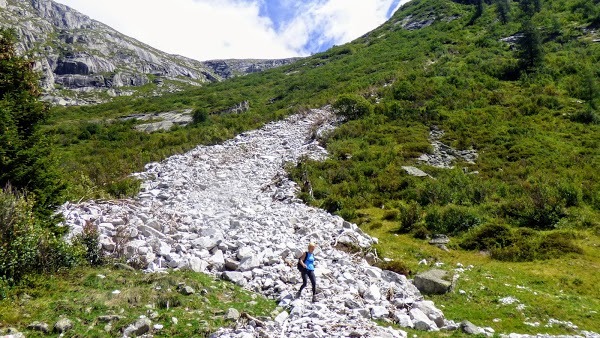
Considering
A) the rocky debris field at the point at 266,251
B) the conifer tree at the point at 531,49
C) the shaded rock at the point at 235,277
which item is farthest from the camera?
the conifer tree at the point at 531,49

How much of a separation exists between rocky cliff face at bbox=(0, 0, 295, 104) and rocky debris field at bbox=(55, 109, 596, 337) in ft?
423

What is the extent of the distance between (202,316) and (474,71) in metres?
46.8

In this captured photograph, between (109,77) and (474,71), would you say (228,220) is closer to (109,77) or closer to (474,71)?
(474,71)

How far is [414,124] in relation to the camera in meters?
36.1

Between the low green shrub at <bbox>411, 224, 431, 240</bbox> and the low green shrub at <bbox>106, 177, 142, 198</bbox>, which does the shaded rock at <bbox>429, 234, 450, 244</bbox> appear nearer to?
the low green shrub at <bbox>411, 224, 431, 240</bbox>

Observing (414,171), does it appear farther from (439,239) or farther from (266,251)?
(266,251)

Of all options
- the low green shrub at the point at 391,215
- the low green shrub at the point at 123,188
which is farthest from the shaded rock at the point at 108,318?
the low green shrub at the point at 391,215

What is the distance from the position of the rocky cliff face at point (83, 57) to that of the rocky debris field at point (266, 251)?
12883 cm

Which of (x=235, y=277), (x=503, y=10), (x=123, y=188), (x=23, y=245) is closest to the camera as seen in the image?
(x=23, y=245)

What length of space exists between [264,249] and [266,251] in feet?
1.10

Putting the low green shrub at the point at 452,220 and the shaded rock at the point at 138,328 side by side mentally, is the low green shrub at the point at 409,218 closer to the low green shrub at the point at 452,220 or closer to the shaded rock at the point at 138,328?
the low green shrub at the point at 452,220

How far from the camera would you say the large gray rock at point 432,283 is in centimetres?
1271

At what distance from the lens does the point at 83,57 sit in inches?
6191

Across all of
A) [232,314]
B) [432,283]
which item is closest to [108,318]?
[232,314]
